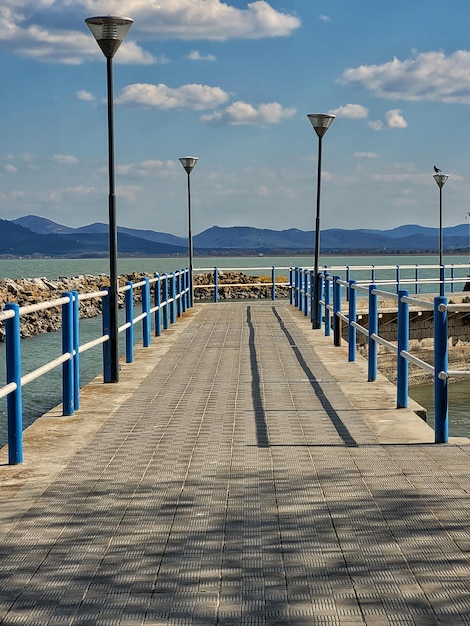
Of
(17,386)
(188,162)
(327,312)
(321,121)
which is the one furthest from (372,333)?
(188,162)

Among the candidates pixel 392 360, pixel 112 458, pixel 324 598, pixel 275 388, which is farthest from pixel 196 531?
pixel 392 360

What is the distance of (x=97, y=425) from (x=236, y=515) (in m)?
3.52

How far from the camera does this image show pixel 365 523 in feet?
17.7

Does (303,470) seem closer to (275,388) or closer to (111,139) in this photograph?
(275,388)

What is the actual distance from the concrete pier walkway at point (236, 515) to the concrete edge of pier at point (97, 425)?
31mm

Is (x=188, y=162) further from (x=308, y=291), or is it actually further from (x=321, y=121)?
(x=321, y=121)

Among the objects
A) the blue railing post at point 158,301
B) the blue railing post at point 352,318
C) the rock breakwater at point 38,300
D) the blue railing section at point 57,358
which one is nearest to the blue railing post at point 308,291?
the blue railing post at point 158,301

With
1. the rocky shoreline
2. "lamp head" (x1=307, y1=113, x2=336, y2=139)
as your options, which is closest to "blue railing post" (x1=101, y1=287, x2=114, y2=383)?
the rocky shoreline

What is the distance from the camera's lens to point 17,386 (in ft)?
23.7

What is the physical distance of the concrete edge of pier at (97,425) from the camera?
6.53 metres

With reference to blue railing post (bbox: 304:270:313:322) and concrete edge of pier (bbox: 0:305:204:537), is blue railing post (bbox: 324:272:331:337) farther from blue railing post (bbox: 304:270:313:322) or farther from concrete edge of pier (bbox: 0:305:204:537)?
concrete edge of pier (bbox: 0:305:204:537)

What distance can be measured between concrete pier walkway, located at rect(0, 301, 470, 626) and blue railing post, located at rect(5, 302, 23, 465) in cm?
22

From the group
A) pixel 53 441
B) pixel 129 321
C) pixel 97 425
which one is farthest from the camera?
pixel 129 321

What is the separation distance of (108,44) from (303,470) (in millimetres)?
6962
